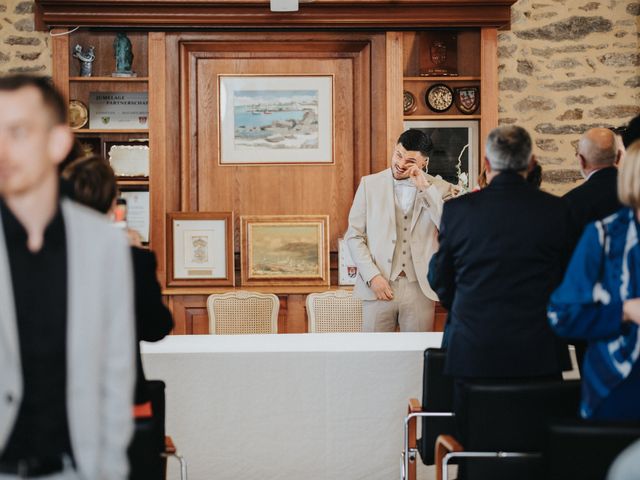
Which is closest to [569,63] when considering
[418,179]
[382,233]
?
[418,179]

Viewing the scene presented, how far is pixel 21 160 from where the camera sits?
1326mm

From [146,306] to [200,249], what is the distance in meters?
3.37

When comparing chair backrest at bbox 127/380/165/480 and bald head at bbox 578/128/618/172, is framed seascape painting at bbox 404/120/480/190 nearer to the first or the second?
bald head at bbox 578/128/618/172

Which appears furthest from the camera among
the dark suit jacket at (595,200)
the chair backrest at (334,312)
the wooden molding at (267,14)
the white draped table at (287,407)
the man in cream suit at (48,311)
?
the wooden molding at (267,14)

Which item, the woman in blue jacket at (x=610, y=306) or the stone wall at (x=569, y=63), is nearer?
the woman in blue jacket at (x=610, y=306)

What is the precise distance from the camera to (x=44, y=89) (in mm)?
1361

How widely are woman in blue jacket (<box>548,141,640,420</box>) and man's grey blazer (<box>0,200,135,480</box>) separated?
1.02 meters

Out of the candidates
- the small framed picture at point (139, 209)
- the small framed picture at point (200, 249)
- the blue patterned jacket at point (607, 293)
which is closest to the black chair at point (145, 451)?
the blue patterned jacket at point (607, 293)

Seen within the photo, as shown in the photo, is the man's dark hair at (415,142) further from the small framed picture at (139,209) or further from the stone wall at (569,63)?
the small framed picture at (139,209)

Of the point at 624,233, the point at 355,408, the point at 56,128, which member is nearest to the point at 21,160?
the point at 56,128

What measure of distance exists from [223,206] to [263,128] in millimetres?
569

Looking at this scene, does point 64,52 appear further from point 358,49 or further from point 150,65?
point 358,49

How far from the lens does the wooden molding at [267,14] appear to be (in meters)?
5.15

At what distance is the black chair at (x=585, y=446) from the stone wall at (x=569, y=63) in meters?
4.09
